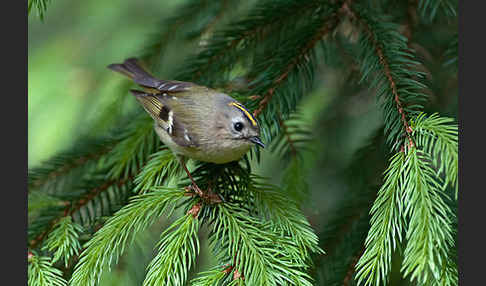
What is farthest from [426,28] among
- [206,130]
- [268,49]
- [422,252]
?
[422,252]

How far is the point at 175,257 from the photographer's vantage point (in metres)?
1.28

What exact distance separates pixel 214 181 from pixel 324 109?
3.60ft

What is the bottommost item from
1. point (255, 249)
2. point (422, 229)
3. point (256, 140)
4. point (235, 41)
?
point (255, 249)

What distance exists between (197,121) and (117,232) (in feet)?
2.15

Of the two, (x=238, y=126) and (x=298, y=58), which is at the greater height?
(x=298, y=58)

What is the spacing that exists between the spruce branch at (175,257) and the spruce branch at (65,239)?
312mm

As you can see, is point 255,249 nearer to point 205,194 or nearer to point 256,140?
point 205,194

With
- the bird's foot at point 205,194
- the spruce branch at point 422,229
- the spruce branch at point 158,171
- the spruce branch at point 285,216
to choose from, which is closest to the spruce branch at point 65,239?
the spruce branch at point 158,171

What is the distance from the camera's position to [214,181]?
163cm

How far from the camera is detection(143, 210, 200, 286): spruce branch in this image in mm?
1252

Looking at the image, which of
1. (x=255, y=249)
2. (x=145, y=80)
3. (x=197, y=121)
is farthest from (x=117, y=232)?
(x=145, y=80)

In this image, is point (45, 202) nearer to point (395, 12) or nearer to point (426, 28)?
point (395, 12)

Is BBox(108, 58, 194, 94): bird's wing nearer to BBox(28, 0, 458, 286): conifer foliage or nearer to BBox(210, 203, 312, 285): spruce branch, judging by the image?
BBox(28, 0, 458, 286): conifer foliage

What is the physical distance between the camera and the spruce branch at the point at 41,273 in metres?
1.34
